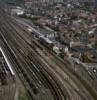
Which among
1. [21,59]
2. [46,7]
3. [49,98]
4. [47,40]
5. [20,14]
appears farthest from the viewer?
[46,7]

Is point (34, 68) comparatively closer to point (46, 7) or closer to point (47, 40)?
point (47, 40)

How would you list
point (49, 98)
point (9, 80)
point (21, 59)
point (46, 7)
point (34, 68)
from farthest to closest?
point (46, 7) → point (21, 59) → point (34, 68) → point (9, 80) → point (49, 98)

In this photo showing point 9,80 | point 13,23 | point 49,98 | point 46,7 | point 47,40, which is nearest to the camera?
Answer: point 49,98

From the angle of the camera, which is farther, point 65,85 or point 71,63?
point 71,63

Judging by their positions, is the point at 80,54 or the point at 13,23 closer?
the point at 80,54

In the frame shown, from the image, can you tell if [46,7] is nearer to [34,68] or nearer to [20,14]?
[20,14]

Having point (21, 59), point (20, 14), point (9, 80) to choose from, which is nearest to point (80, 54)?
point (21, 59)

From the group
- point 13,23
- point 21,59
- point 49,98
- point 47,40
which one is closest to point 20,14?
point 13,23
